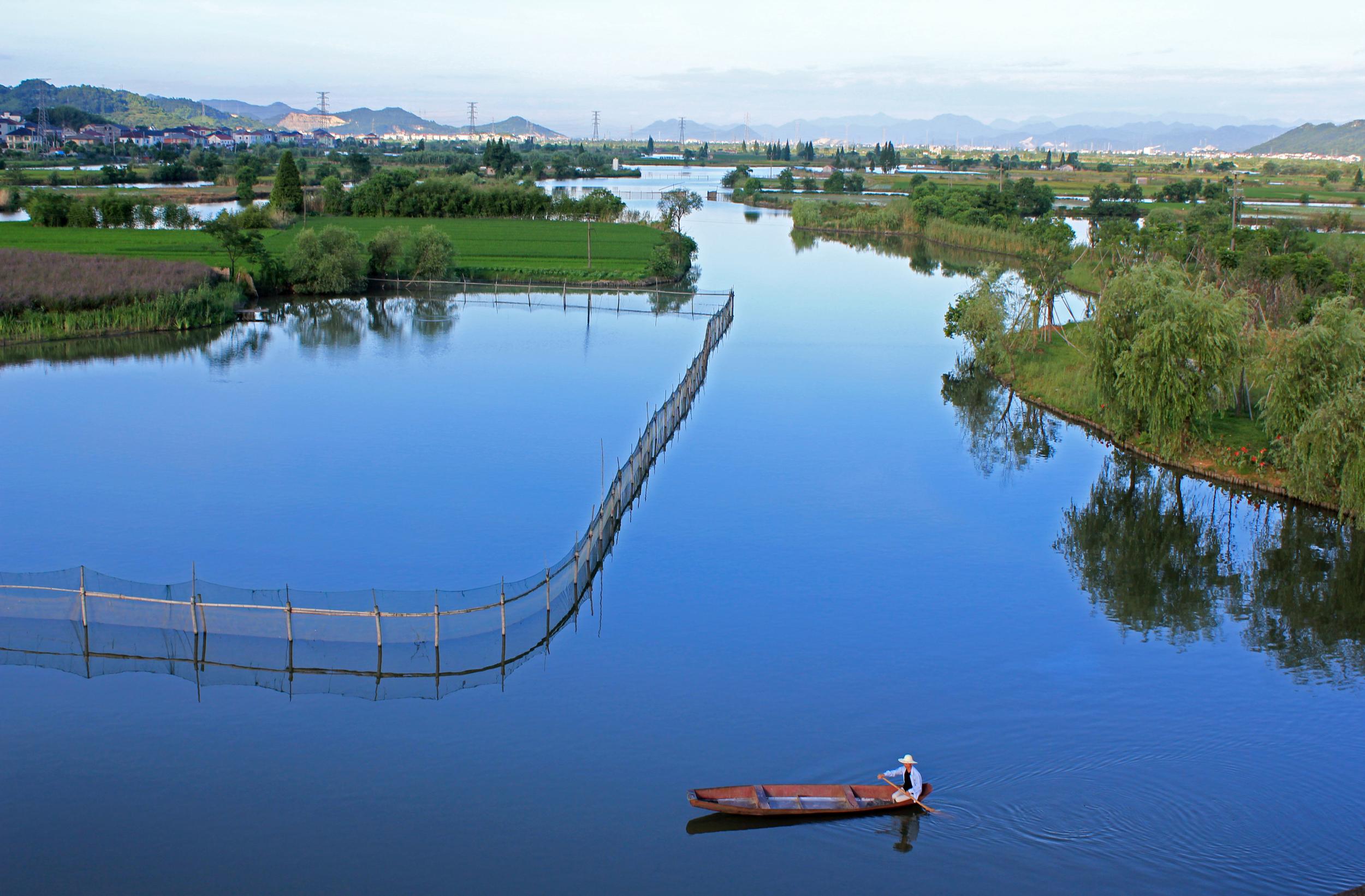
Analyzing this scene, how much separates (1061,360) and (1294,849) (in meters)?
34.6

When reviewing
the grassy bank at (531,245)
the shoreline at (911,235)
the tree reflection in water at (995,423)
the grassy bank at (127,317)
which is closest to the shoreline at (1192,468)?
the tree reflection in water at (995,423)

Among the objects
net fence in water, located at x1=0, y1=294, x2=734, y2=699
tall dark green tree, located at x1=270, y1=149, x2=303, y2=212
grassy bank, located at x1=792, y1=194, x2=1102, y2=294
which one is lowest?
net fence in water, located at x1=0, y1=294, x2=734, y2=699

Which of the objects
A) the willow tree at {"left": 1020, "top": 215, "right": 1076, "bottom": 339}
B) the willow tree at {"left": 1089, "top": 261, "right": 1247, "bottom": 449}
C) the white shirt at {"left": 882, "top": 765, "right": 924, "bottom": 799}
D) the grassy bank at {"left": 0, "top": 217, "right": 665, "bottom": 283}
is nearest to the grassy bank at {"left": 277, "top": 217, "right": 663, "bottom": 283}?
the grassy bank at {"left": 0, "top": 217, "right": 665, "bottom": 283}

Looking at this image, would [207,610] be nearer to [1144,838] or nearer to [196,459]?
[196,459]

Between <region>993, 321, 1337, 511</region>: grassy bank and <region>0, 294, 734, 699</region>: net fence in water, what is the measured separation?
2240 centimetres

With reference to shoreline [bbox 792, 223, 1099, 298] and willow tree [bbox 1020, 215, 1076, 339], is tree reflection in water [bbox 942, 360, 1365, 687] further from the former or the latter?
shoreline [bbox 792, 223, 1099, 298]

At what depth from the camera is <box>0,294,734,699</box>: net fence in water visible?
71.0 feet

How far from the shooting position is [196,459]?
34.1m

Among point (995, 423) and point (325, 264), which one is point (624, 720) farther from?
point (325, 264)

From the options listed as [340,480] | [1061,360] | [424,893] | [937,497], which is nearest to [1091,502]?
[937,497]

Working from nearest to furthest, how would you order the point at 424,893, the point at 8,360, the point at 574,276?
the point at 424,893, the point at 8,360, the point at 574,276

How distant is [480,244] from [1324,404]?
67.7 m

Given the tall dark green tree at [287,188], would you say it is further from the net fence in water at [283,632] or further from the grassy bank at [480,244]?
the net fence in water at [283,632]

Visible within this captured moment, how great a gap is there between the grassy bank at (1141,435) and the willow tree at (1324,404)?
141 cm
